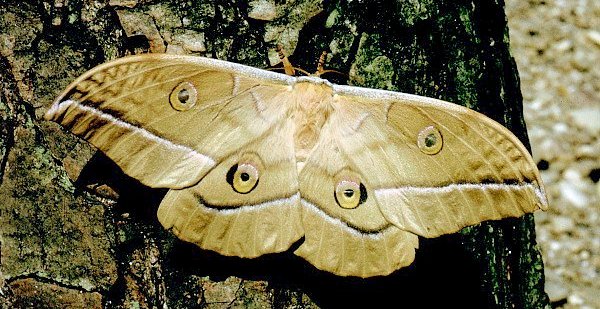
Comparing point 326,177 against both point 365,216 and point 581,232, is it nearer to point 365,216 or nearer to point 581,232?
point 365,216

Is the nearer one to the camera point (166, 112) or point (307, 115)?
point (166, 112)

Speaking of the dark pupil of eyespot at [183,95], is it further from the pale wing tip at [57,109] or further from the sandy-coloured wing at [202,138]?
the pale wing tip at [57,109]

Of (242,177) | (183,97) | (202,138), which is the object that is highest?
(183,97)

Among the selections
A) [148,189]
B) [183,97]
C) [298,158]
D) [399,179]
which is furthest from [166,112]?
[399,179]

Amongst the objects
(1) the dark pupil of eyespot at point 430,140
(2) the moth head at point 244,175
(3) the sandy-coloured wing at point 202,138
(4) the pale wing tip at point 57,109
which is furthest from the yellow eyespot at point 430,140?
(4) the pale wing tip at point 57,109

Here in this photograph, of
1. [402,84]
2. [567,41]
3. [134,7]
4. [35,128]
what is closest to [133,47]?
[134,7]

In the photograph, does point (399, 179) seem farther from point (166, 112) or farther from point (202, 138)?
point (166, 112)
